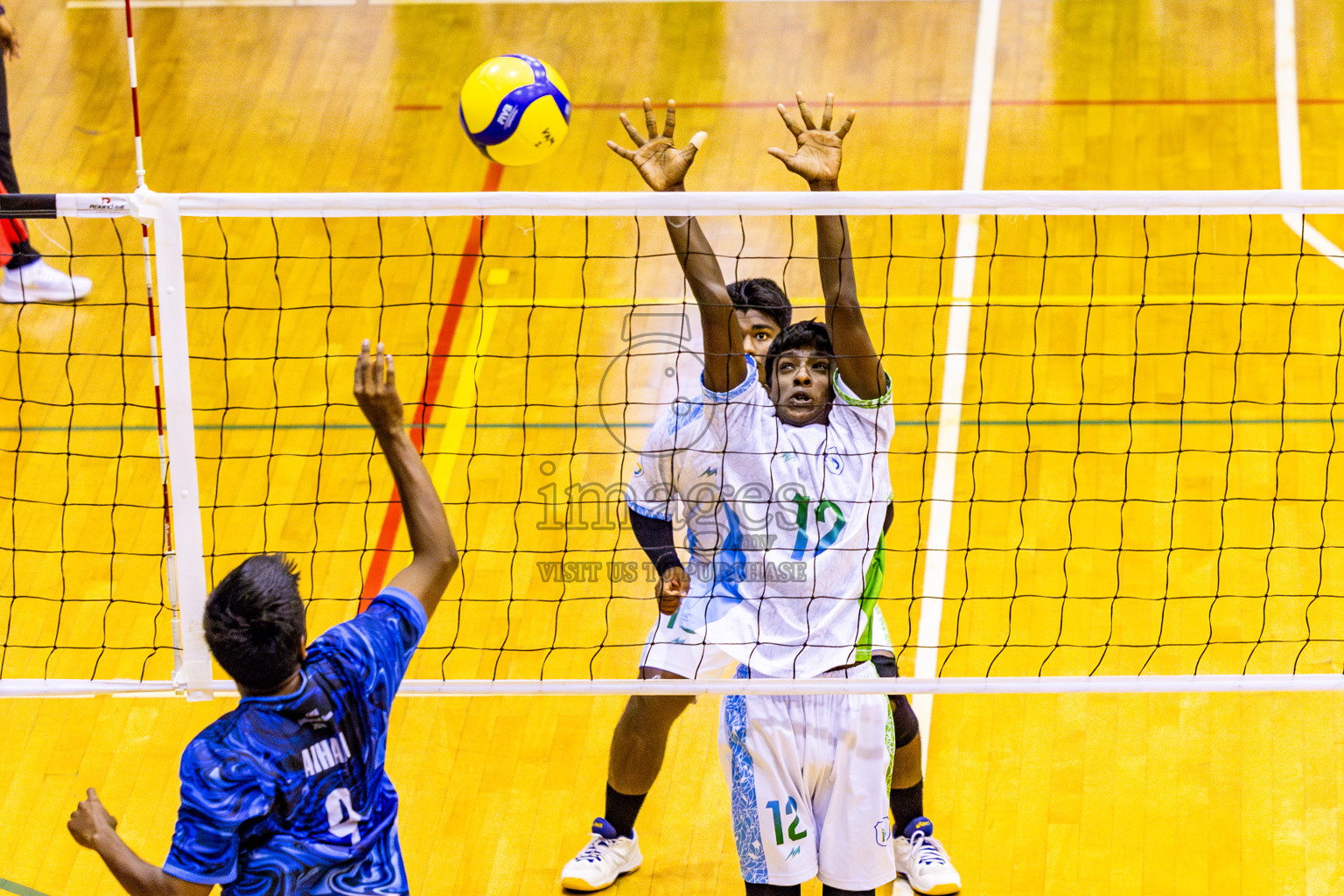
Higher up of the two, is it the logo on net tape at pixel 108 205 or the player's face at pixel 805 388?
the logo on net tape at pixel 108 205

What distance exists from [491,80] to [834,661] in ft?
9.26

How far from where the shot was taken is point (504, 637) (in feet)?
19.4

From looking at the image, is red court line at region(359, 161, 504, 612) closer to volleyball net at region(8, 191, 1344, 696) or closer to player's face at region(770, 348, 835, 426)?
volleyball net at region(8, 191, 1344, 696)

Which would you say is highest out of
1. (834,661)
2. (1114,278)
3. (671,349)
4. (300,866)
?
(1114,278)

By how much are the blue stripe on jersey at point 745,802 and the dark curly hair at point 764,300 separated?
125 cm

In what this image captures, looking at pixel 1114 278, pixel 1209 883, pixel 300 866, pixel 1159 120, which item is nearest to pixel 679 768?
pixel 1209 883

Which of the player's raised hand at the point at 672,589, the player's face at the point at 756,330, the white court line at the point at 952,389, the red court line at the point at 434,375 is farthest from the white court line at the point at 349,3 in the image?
the player's raised hand at the point at 672,589

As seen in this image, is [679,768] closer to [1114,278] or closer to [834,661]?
[834,661]

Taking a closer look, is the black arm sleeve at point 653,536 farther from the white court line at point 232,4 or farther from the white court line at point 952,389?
the white court line at point 232,4

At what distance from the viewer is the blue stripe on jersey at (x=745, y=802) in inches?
161

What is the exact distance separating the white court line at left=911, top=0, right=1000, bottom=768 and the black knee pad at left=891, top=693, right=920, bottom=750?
60 centimetres

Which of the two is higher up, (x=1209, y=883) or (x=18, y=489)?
(x=18, y=489)

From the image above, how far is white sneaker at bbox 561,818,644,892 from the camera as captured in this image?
4852 mm

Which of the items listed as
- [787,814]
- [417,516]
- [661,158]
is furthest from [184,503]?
[787,814]
